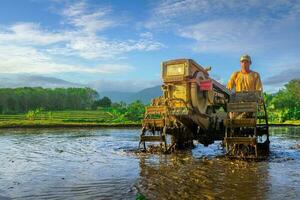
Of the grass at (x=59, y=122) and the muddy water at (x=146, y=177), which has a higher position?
the grass at (x=59, y=122)

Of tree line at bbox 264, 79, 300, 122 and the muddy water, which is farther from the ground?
tree line at bbox 264, 79, 300, 122

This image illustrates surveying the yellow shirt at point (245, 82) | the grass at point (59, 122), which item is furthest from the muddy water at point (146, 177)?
the grass at point (59, 122)

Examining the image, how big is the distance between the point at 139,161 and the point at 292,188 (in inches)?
266

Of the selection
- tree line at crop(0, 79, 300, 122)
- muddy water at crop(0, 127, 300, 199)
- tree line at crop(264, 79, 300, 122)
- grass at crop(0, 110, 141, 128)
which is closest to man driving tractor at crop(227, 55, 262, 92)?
muddy water at crop(0, 127, 300, 199)

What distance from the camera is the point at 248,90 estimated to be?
719 inches

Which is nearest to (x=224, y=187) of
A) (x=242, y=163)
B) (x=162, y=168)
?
(x=162, y=168)

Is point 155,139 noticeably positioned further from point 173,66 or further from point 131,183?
point 131,183

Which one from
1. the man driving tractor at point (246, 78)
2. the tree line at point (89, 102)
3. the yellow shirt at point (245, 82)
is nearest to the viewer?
the man driving tractor at point (246, 78)

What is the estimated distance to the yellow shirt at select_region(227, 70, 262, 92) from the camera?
1817cm

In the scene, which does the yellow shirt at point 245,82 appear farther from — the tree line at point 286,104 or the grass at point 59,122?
the tree line at point 286,104

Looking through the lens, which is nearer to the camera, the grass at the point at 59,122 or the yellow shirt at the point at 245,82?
→ the yellow shirt at the point at 245,82

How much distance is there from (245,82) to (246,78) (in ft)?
0.61

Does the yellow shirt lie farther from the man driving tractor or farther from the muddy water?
the muddy water

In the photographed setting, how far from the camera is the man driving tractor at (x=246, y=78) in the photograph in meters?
18.0
